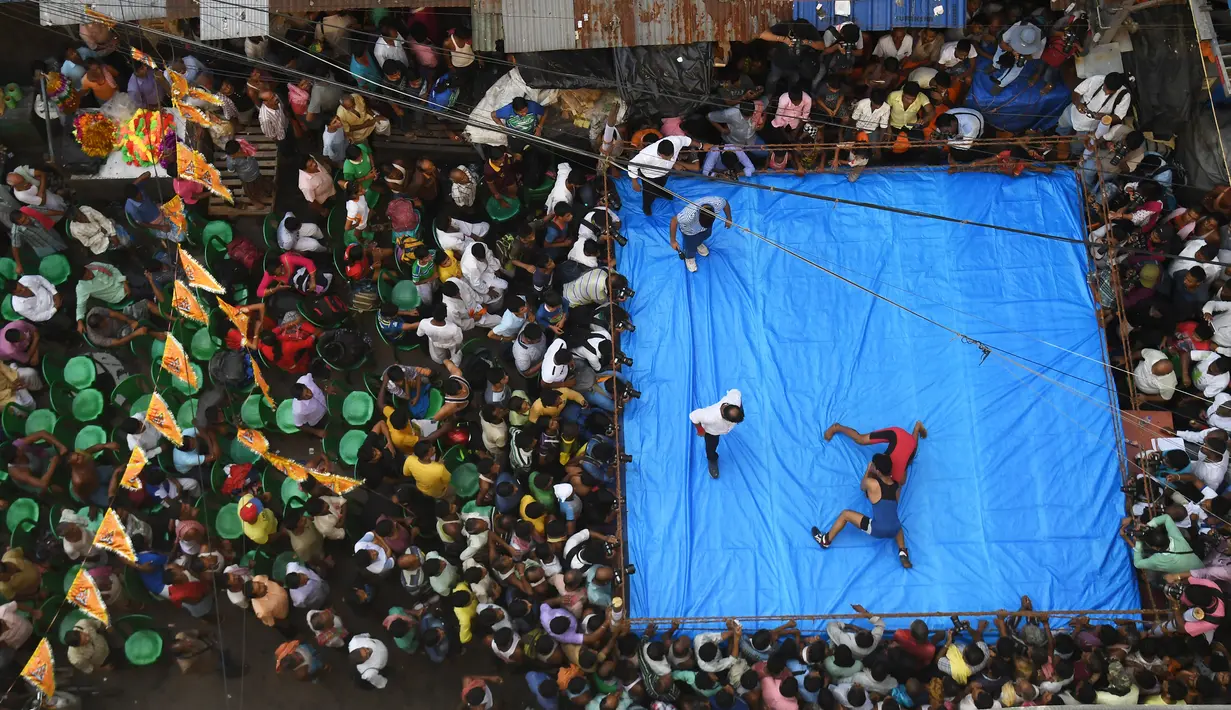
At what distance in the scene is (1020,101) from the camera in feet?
38.5

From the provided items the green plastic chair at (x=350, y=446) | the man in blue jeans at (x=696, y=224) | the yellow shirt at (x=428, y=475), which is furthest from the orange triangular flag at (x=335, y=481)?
the man in blue jeans at (x=696, y=224)

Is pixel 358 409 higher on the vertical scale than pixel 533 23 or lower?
lower

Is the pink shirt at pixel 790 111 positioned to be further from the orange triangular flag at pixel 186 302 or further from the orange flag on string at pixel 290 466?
the orange triangular flag at pixel 186 302

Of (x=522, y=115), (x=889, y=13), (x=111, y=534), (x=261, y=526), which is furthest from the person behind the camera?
(x=522, y=115)

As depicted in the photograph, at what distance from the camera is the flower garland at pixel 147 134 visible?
12.4 metres

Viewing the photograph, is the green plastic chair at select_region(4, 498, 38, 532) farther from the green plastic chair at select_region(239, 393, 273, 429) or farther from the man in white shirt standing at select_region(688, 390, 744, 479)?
the man in white shirt standing at select_region(688, 390, 744, 479)

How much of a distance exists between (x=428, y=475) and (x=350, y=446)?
1.43 metres

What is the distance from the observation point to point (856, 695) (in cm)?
912

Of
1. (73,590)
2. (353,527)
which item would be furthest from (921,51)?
(73,590)

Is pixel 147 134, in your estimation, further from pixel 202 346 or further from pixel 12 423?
pixel 12 423

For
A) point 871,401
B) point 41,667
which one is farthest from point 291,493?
point 871,401

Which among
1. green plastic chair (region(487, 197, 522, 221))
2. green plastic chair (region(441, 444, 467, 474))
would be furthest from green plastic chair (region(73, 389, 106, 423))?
green plastic chair (region(487, 197, 522, 221))

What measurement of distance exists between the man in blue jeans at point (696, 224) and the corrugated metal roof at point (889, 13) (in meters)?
2.54

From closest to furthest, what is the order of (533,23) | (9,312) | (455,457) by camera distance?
1. (455,457)
2. (533,23)
3. (9,312)
